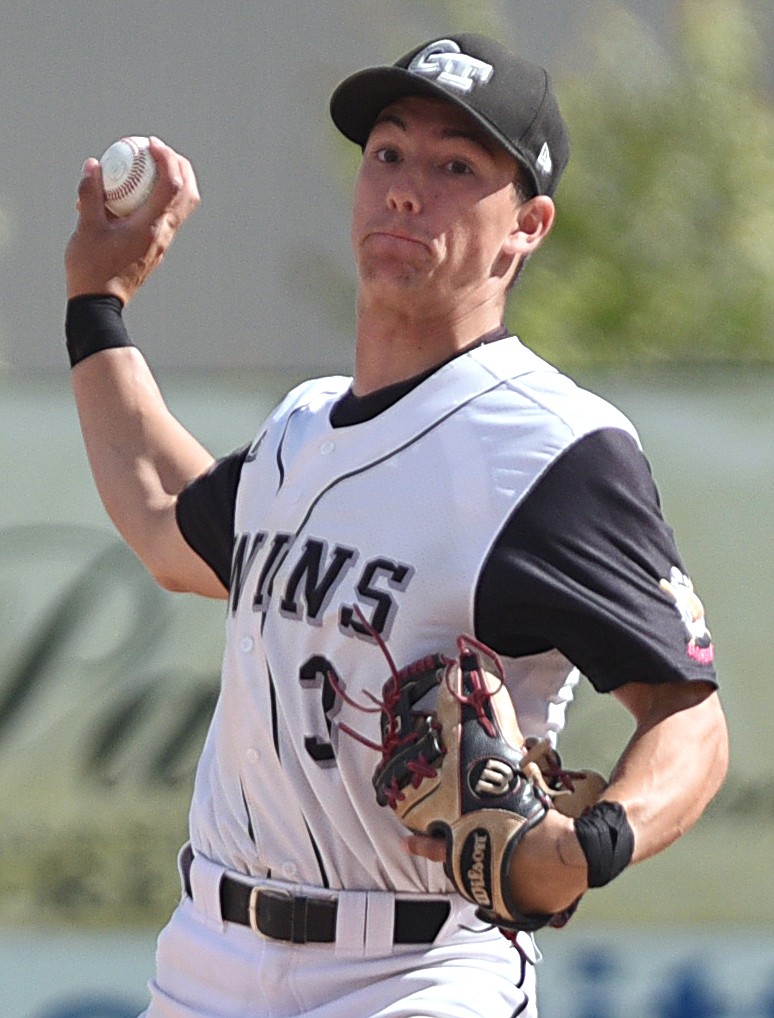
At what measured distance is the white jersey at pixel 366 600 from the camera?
287 cm

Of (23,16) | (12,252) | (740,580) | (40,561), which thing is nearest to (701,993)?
(740,580)

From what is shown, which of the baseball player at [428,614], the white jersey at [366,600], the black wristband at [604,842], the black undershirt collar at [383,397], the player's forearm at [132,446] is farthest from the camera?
the player's forearm at [132,446]

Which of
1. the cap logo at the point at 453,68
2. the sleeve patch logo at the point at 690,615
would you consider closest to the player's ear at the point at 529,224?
the cap logo at the point at 453,68

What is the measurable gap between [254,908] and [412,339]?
888mm

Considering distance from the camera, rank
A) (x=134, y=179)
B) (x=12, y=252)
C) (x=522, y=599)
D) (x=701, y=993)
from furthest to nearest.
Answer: (x=12, y=252) < (x=701, y=993) < (x=134, y=179) < (x=522, y=599)

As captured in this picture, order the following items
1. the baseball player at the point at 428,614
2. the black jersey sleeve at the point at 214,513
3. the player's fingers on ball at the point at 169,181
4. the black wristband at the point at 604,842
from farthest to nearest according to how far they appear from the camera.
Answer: the player's fingers on ball at the point at 169,181 → the black jersey sleeve at the point at 214,513 → the baseball player at the point at 428,614 → the black wristband at the point at 604,842

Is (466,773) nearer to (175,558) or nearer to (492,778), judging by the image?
(492,778)

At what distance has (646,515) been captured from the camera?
281 centimetres

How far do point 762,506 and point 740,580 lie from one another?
0.19 meters

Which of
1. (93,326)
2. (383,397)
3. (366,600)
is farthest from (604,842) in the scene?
(93,326)

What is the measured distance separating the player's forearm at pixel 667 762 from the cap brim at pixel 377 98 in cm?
85

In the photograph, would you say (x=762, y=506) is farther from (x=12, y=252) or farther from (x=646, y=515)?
(x=12, y=252)

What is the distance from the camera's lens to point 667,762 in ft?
8.73

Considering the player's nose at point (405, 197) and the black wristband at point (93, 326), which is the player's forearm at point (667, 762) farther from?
the black wristband at point (93, 326)
